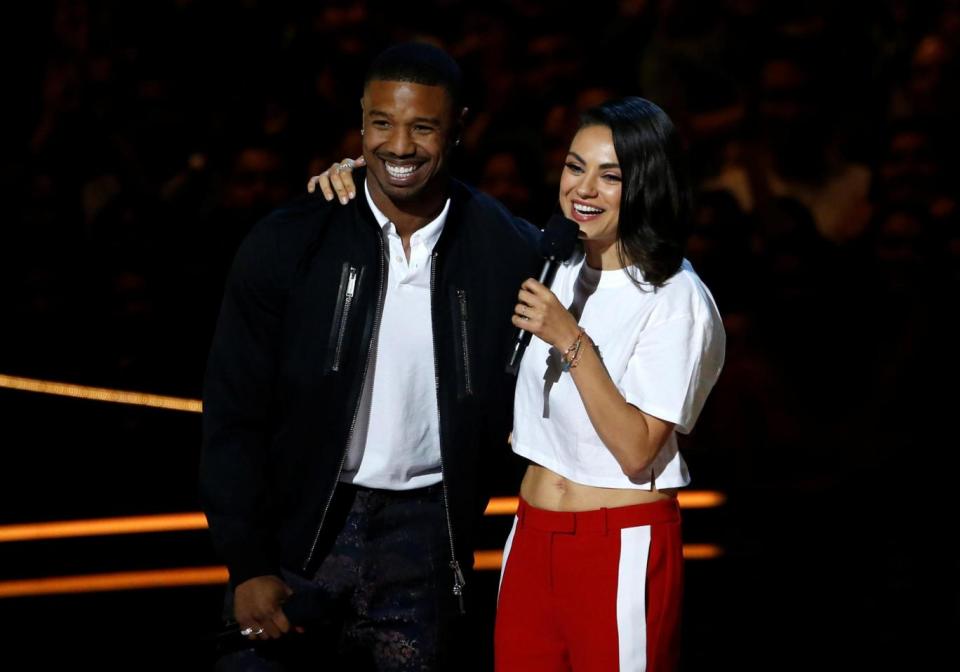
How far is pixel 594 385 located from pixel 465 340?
37 centimetres

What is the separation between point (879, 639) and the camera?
3.49 metres

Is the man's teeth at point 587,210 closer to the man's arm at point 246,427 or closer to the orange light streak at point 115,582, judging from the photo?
the man's arm at point 246,427

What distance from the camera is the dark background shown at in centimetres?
382

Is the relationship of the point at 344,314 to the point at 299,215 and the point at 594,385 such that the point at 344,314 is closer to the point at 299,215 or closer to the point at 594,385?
the point at 299,215

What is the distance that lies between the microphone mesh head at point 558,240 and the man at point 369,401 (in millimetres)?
292

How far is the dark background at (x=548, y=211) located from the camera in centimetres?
382

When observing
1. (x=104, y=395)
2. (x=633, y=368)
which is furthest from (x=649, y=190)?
(x=104, y=395)

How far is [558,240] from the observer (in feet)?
7.04

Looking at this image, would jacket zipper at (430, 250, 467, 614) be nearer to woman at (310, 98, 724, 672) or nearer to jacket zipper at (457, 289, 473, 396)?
jacket zipper at (457, 289, 473, 396)

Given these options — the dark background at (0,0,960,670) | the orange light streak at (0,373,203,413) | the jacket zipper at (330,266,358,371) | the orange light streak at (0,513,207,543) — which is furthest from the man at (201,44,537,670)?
the orange light streak at (0,373,203,413)

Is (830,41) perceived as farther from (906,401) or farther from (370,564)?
(370,564)

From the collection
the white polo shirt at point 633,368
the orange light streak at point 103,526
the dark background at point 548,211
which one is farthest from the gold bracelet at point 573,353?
the orange light streak at point 103,526

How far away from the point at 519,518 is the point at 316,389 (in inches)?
17.2

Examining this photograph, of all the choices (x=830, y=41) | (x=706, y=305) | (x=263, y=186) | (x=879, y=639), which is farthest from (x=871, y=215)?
(x=706, y=305)
